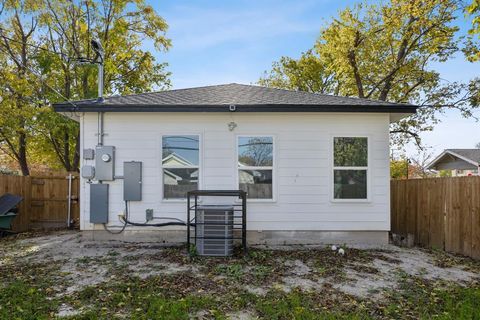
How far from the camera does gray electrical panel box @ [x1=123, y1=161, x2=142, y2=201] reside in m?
6.61

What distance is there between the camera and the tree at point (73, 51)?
11820 millimetres

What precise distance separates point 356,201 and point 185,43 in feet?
32.7

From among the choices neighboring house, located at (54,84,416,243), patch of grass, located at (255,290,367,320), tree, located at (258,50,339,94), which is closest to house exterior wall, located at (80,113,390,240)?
neighboring house, located at (54,84,416,243)

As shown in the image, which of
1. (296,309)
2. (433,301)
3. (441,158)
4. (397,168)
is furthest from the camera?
(441,158)

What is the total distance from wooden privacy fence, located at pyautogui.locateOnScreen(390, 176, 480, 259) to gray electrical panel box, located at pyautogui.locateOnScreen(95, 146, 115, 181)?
6492 millimetres

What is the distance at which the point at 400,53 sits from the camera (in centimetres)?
1326

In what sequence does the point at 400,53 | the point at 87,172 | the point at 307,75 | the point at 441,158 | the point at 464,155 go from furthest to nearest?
the point at 441,158 → the point at 307,75 → the point at 464,155 → the point at 400,53 → the point at 87,172

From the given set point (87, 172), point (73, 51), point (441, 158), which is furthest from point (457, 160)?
point (73, 51)

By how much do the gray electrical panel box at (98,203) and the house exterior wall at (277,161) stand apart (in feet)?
Answer: 0.43

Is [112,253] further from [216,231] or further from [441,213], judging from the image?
[441,213]

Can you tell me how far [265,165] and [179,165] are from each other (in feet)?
5.58

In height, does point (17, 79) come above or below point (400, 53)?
below

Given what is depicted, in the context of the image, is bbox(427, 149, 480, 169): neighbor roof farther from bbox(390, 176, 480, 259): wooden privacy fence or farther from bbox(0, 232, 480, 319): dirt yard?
bbox(0, 232, 480, 319): dirt yard

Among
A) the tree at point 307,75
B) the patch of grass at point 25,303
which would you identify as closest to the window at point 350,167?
the patch of grass at point 25,303
